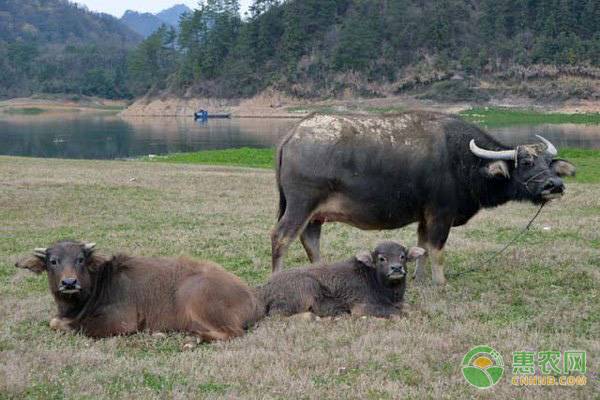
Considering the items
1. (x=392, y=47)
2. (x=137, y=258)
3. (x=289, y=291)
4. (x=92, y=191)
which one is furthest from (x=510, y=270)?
(x=392, y=47)

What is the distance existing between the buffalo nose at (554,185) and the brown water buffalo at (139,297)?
4.52 meters

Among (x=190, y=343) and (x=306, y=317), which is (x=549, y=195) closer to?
(x=306, y=317)

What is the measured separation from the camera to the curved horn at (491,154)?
9.81 metres

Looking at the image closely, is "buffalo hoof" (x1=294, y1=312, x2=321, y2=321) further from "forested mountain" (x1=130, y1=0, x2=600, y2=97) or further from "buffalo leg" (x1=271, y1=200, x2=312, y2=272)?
"forested mountain" (x1=130, y1=0, x2=600, y2=97)

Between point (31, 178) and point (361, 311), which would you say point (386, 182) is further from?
point (31, 178)

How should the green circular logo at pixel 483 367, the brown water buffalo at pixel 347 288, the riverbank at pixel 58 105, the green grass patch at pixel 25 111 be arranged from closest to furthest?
the green circular logo at pixel 483 367 < the brown water buffalo at pixel 347 288 < the green grass patch at pixel 25 111 < the riverbank at pixel 58 105

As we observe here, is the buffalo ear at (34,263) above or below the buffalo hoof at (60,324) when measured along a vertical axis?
above

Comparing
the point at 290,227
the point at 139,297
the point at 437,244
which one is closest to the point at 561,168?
the point at 437,244

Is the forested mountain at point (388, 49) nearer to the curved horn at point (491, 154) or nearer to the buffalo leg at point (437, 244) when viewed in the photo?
the curved horn at point (491, 154)

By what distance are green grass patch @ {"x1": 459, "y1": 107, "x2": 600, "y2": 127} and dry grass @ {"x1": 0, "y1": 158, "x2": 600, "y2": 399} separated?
57.7 m

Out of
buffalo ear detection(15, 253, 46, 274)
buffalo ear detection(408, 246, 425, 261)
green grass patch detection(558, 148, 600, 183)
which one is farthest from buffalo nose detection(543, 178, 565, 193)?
green grass patch detection(558, 148, 600, 183)

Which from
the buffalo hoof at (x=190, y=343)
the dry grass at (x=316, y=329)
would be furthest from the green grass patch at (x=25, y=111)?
the buffalo hoof at (x=190, y=343)

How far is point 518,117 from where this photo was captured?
259 feet

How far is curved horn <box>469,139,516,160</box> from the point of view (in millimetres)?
9812
